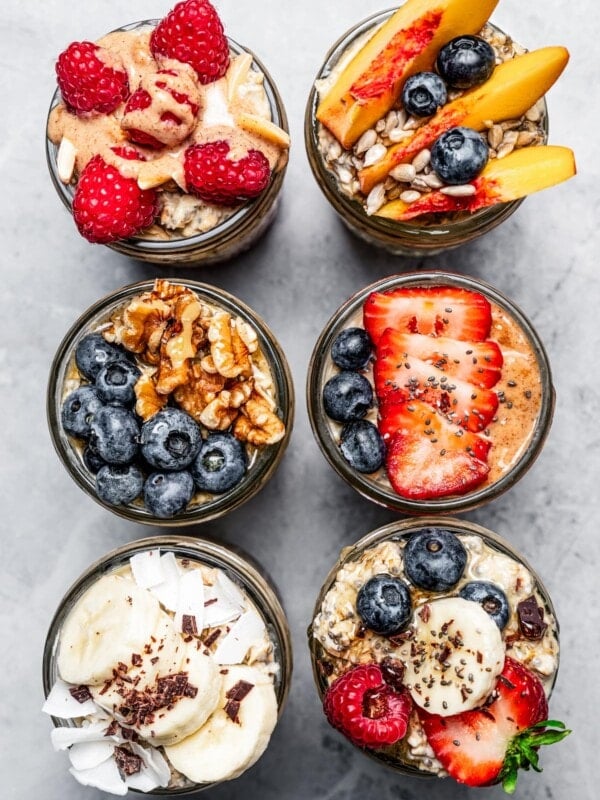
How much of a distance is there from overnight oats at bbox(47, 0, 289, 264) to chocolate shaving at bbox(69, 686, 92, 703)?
86 centimetres

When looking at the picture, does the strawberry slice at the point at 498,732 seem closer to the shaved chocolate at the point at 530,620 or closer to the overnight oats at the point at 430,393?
the shaved chocolate at the point at 530,620

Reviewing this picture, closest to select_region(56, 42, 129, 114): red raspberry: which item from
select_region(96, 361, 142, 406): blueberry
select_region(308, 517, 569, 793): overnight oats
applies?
select_region(96, 361, 142, 406): blueberry

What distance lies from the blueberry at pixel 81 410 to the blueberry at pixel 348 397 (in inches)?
17.7

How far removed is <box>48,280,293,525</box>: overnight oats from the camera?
A: 1.68 metres

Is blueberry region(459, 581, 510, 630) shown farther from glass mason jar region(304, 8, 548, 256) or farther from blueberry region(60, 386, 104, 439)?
blueberry region(60, 386, 104, 439)

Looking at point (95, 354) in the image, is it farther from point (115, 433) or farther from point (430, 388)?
point (430, 388)

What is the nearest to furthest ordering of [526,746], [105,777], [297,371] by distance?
1. [526,746]
2. [105,777]
3. [297,371]

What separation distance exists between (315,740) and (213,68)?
1517 millimetres

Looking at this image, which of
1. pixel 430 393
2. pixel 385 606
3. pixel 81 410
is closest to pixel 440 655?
pixel 385 606

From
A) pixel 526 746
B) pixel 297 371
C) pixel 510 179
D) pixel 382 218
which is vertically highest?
pixel 510 179

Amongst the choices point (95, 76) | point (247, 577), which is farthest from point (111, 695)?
point (95, 76)

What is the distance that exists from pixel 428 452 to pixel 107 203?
783 mm

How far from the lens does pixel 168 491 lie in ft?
5.51

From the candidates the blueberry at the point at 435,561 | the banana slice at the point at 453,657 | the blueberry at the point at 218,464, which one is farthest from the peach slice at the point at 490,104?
the banana slice at the point at 453,657
